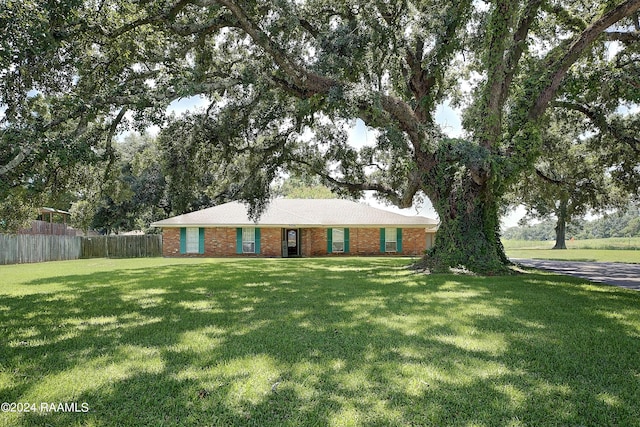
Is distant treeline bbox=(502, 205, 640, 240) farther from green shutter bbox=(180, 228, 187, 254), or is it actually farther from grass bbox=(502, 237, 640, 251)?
green shutter bbox=(180, 228, 187, 254)

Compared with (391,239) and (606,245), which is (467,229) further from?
(606,245)

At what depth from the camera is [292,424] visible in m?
2.49

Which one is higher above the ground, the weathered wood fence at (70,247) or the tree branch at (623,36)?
the tree branch at (623,36)

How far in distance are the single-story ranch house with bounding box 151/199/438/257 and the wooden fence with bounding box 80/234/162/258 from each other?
334cm

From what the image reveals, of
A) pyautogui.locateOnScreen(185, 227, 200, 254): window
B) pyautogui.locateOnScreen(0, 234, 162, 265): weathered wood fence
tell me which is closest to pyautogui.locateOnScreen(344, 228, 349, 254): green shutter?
pyautogui.locateOnScreen(185, 227, 200, 254): window

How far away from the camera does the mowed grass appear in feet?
8.71

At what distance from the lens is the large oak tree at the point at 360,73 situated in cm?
835

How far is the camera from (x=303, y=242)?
2431 centimetres

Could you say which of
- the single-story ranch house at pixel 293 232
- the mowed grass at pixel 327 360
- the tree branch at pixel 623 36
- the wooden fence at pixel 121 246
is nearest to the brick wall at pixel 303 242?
the single-story ranch house at pixel 293 232

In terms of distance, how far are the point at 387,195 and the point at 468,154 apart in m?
6.84

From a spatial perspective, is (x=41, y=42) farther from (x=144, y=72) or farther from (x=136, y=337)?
(x=136, y=337)

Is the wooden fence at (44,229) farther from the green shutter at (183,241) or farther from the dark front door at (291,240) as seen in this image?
the dark front door at (291,240)

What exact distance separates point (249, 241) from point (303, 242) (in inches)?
126

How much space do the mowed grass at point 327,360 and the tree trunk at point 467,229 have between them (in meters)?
4.60
